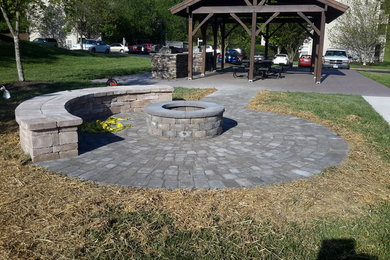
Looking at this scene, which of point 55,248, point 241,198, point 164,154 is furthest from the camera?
point 164,154

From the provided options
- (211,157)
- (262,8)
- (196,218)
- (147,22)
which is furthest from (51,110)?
(147,22)

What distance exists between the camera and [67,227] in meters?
3.42

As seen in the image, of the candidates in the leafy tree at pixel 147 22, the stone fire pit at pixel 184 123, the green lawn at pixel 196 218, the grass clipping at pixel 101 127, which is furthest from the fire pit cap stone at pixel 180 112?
the leafy tree at pixel 147 22

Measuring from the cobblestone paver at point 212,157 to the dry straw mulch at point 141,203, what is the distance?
0.92 feet

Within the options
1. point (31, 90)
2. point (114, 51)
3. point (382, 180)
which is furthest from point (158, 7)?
point (382, 180)

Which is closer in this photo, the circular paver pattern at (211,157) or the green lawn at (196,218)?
the green lawn at (196,218)

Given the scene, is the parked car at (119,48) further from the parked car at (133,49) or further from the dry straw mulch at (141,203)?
the dry straw mulch at (141,203)

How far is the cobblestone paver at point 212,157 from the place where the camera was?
15.4 feet

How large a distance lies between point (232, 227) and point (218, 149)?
263cm

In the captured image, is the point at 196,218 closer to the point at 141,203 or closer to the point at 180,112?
the point at 141,203

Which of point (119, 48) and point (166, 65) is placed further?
point (119, 48)

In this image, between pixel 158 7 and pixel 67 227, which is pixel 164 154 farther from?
pixel 158 7

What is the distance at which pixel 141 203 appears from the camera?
3936mm

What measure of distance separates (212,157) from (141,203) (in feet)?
6.41
